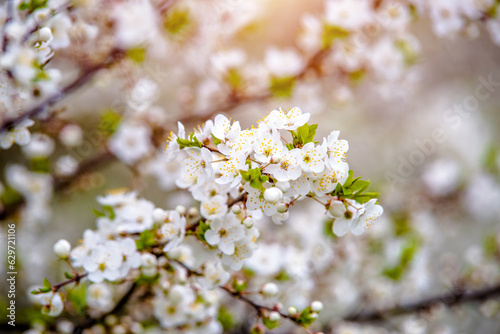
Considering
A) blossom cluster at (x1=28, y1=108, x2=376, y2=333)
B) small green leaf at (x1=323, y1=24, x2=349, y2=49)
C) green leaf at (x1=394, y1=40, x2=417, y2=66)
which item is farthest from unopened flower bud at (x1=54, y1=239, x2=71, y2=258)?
green leaf at (x1=394, y1=40, x2=417, y2=66)

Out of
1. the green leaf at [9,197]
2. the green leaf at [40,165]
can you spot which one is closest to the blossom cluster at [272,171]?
the green leaf at [40,165]

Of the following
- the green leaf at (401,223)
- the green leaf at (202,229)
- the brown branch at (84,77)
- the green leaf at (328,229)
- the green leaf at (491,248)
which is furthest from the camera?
the green leaf at (401,223)

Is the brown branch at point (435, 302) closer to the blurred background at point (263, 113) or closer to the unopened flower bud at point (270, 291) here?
the blurred background at point (263, 113)

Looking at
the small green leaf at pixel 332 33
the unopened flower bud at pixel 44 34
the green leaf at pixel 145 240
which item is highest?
the small green leaf at pixel 332 33

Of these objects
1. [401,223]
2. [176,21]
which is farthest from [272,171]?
[401,223]

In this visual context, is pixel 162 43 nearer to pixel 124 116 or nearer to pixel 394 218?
pixel 124 116

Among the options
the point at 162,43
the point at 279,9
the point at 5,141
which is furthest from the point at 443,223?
the point at 5,141
